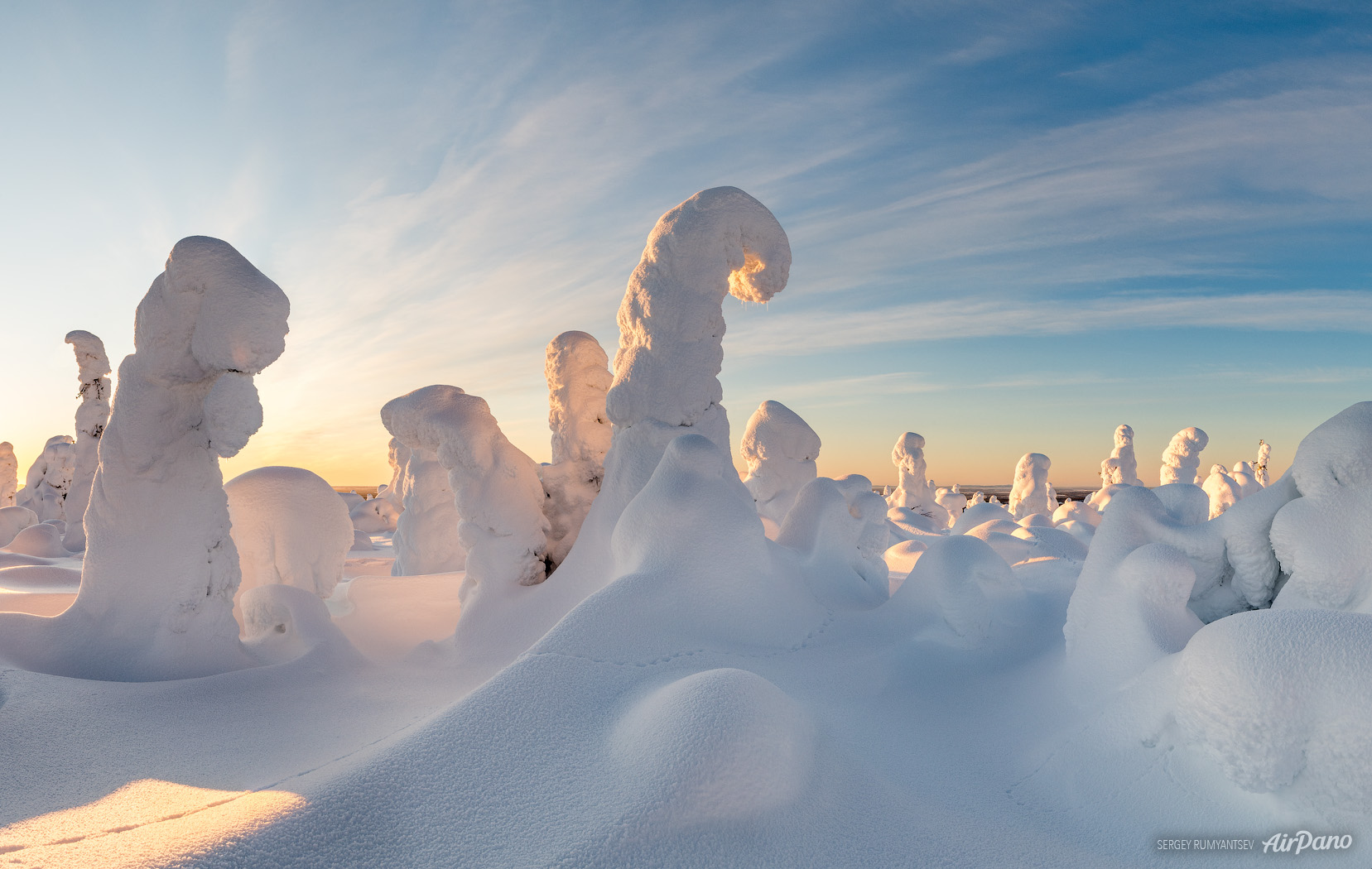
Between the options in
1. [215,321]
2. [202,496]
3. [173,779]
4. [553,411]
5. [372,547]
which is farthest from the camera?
[372,547]

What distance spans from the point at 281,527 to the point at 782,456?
28.4 feet

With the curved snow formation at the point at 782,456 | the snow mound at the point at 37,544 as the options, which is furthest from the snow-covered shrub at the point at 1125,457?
the snow mound at the point at 37,544

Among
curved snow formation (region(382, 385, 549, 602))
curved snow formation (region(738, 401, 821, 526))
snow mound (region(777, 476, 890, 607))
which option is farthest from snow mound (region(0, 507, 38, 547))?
snow mound (region(777, 476, 890, 607))

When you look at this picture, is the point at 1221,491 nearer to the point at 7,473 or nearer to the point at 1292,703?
the point at 1292,703

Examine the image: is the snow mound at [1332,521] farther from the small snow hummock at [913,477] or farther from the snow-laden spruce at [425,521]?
the small snow hummock at [913,477]

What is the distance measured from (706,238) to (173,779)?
5803 mm

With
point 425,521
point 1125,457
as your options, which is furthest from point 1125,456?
point 425,521

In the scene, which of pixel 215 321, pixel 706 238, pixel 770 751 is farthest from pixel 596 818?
pixel 706 238

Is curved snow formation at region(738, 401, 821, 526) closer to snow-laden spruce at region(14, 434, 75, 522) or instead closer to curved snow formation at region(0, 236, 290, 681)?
curved snow formation at region(0, 236, 290, 681)

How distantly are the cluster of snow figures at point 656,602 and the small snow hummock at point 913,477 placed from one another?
13.8 m

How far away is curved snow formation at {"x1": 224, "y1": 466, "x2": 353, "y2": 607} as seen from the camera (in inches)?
313

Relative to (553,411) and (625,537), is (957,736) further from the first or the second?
(553,411)

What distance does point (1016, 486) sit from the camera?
23.2m

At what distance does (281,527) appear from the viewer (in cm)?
795
